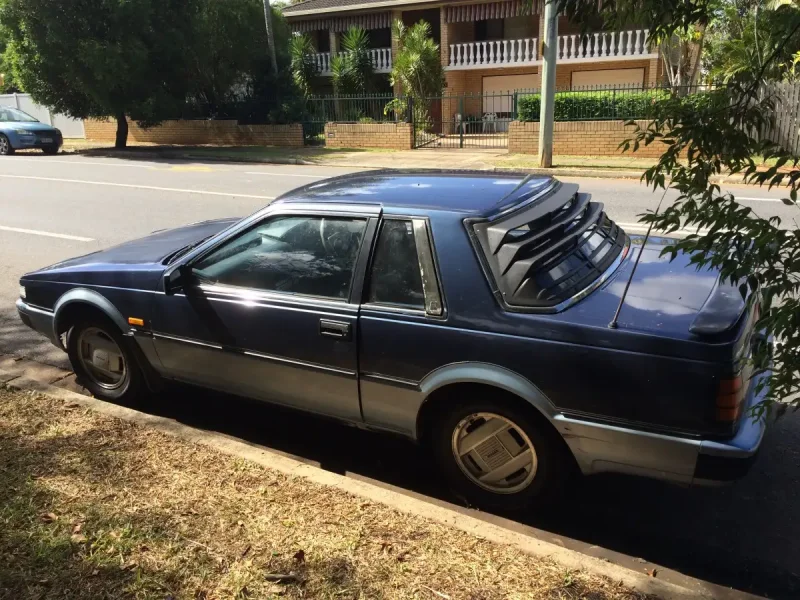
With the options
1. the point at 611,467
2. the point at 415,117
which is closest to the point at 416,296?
the point at 611,467

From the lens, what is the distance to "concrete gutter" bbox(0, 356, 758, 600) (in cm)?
264

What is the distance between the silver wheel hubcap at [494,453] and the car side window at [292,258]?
0.94 m

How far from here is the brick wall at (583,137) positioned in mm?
17438

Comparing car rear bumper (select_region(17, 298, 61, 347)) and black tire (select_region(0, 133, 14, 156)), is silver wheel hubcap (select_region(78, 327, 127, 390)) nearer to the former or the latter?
car rear bumper (select_region(17, 298, 61, 347))

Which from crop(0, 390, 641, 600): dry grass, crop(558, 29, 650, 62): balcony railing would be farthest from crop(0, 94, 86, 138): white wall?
crop(0, 390, 641, 600): dry grass

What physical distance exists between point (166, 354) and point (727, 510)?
3256 mm

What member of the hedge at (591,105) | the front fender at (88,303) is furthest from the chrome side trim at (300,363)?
the hedge at (591,105)

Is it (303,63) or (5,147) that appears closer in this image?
(5,147)

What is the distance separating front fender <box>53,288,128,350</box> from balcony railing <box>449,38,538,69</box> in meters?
25.7

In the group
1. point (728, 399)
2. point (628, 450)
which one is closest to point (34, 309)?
point (628, 450)

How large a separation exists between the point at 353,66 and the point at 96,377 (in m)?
25.8

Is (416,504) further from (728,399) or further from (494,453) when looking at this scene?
(728,399)

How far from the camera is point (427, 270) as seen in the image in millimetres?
3330

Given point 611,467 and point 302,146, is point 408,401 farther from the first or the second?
point 302,146
